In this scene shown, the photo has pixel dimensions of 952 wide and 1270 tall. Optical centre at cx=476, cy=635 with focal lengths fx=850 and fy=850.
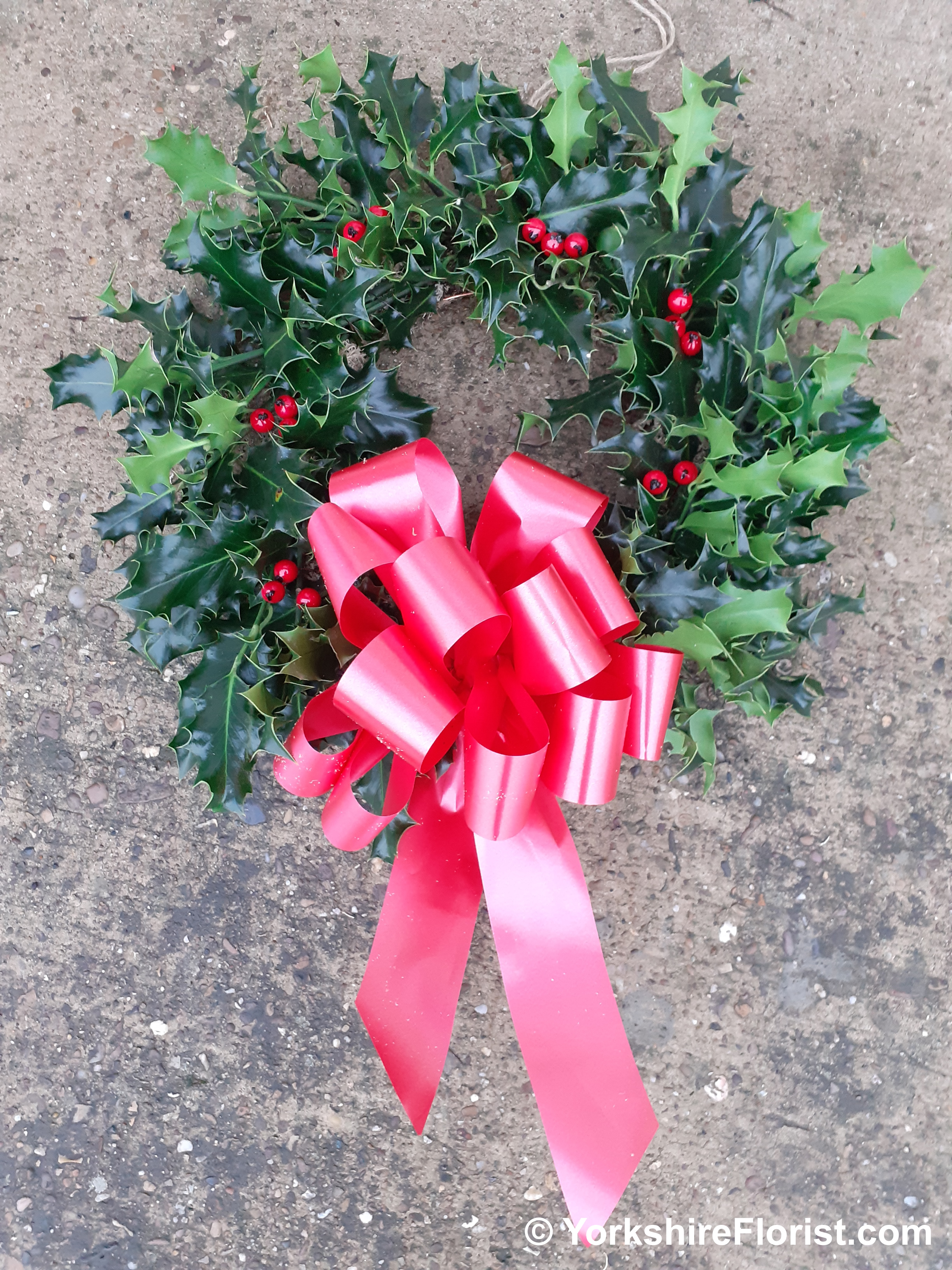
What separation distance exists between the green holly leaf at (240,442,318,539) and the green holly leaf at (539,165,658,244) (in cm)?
42

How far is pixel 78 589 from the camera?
1257 mm

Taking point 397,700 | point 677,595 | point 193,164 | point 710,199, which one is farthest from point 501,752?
point 193,164

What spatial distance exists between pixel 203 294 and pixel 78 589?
47 centimetres

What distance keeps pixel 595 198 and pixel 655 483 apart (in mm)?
340

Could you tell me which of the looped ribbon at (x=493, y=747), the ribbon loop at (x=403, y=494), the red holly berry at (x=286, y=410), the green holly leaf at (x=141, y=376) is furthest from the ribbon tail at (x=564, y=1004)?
the green holly leaf at (x=141, y=376)

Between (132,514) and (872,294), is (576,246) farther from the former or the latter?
(132,514)

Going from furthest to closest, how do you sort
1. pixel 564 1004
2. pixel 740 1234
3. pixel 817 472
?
pixel 740 1234, pixel 564 1004, pixel 817 472

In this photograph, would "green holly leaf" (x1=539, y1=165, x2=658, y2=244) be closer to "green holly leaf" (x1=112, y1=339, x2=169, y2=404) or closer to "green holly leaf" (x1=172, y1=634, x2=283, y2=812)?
"green holly leaf" (x1=112, y1=339, x2=169, y2=404)

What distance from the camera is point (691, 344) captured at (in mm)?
1035

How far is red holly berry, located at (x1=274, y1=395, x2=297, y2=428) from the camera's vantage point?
106 cm

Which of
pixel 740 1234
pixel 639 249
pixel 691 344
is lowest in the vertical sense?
pixel 740 1234

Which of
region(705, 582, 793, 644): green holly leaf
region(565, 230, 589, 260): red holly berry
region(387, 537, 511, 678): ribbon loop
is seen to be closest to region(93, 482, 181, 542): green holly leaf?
region(387, 537, 511, 678): ribbon loop

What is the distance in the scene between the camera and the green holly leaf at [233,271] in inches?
39.1

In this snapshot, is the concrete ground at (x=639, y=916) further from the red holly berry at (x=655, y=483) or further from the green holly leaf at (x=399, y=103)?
the red holly berry at (x=655, y=483)
